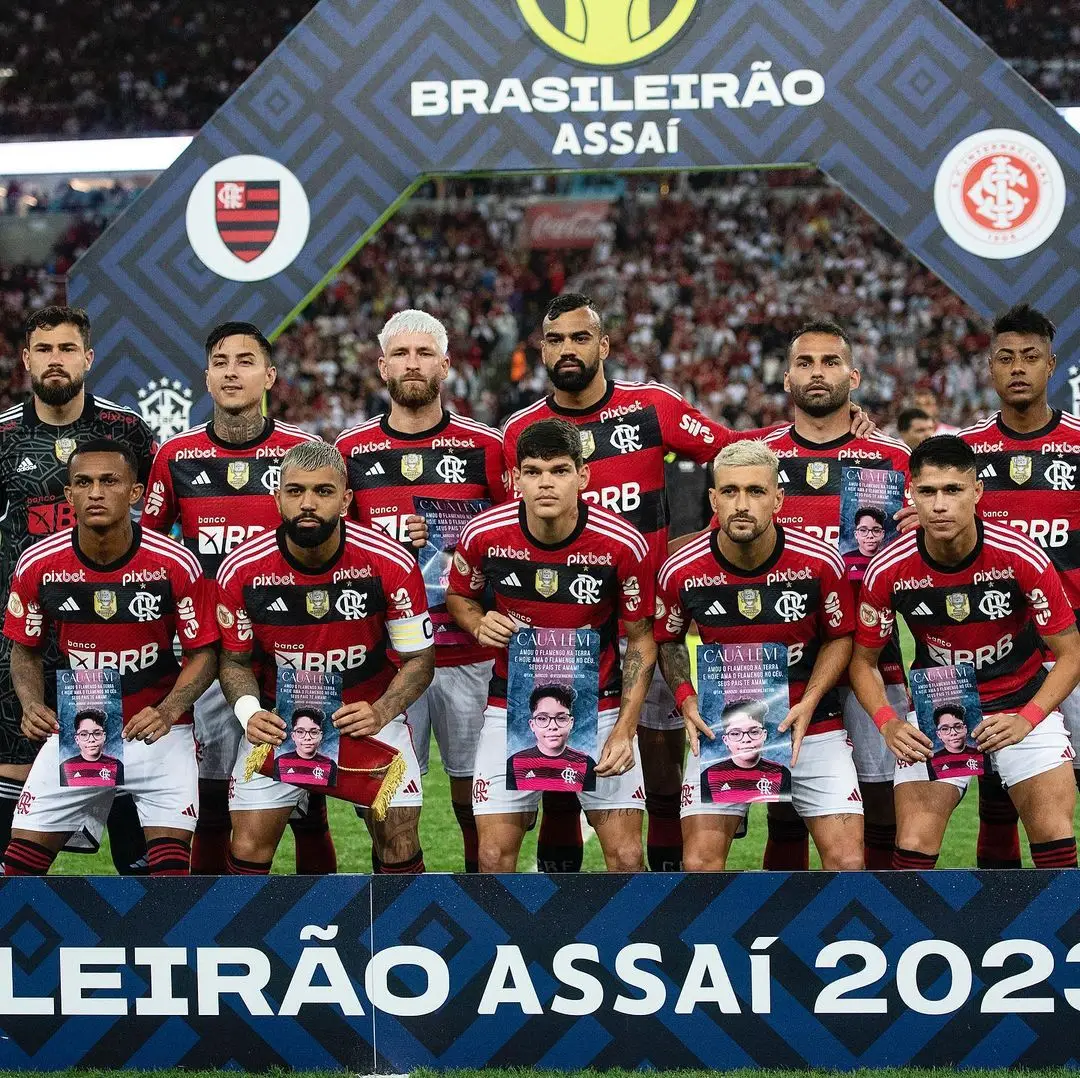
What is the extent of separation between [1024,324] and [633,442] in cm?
148

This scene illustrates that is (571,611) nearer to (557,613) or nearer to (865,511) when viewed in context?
(557,613)

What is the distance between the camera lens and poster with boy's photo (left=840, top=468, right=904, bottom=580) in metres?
5.36

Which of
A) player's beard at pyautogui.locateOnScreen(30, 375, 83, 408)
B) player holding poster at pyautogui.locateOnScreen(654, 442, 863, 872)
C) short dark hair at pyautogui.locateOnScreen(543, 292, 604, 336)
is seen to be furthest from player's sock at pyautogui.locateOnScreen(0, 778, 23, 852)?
short dark hair at pyautogui.locateOnScreen(543, 292, 604, 336)

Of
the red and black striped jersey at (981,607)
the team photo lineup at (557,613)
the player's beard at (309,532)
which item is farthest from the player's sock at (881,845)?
the player's beard at (309,532)

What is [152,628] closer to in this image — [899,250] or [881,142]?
[881,142]

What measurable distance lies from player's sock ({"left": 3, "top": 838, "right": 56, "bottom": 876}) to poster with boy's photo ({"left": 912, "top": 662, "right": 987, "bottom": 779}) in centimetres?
293

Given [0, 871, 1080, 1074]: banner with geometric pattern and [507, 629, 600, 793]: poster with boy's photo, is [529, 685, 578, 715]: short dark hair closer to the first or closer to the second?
[507, 629, 600, 793]: poster with boy's photo

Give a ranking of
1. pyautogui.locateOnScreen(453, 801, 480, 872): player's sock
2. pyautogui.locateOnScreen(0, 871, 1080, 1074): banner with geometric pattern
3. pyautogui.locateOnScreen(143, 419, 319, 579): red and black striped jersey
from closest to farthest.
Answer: pyautogui.locateOnScreen(0, 871, 1080, 1074): banner with geometric pattern < pyautogui.locateOnScreen(143, 419, 319, 579): red and black striped jersey < pyautogui.locateOnScreen(453, 801, 480, 872): player's sock

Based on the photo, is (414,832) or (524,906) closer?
(524,906)

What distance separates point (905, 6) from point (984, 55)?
441 millimetres

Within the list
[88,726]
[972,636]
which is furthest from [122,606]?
[972,636]

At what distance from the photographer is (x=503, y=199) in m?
27.1

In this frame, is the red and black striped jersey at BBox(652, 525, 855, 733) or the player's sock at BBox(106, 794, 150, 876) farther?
the player's sock at BBox(106, 794, 150, 876)

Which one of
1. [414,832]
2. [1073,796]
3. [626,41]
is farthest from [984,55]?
[414,832]
